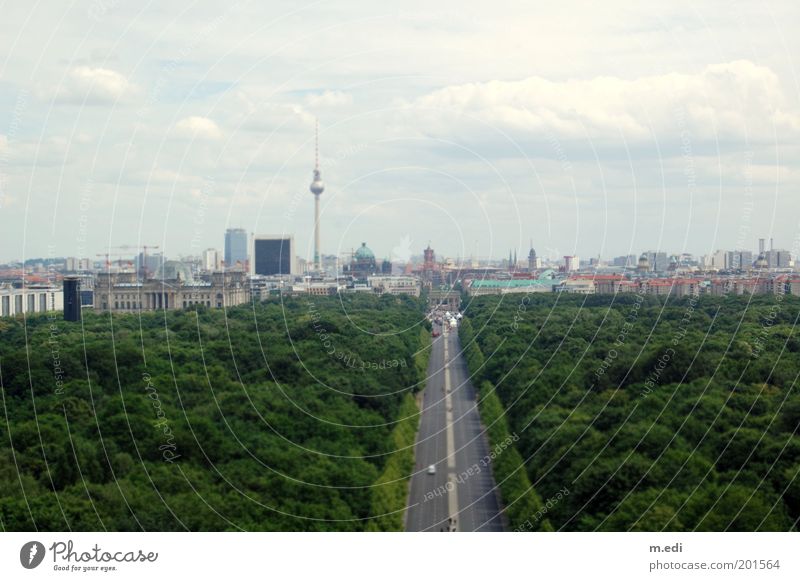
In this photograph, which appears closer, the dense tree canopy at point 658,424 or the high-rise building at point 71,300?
the dense tree canopy at point 658,424

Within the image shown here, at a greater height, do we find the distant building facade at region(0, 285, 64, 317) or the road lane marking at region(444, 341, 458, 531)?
the distant building facade at region(0, 285, 64, 317)

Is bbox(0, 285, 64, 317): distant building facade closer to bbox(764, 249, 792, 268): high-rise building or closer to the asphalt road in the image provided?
the asphalt road

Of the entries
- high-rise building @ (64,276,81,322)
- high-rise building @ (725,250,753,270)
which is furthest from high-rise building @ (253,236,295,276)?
high-rise building @ (64,276,81,322)

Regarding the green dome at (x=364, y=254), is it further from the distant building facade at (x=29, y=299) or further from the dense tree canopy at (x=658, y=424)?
the dense tree canopy at (x=658, y=424)

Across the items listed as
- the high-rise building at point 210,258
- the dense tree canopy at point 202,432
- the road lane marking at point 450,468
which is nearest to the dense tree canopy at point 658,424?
the road lane marking at point 450,468

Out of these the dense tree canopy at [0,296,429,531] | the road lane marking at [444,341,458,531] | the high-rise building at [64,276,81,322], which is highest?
the high-rise building at [64,276,81,322]

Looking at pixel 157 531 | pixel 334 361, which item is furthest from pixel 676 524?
pixel 334 361
